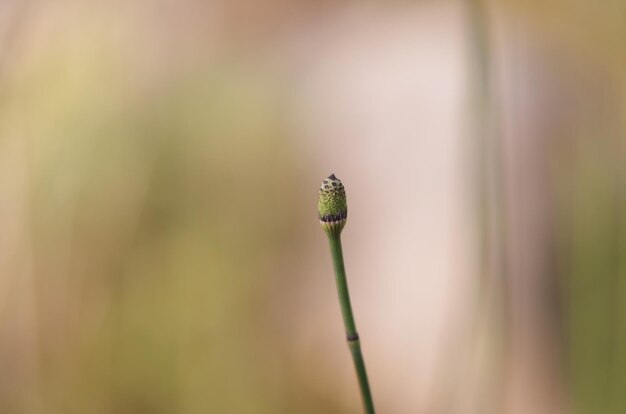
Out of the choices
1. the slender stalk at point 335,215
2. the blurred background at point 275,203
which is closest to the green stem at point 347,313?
the slender stalk at point 335,215

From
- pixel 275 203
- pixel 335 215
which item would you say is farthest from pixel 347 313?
pixel 275 203

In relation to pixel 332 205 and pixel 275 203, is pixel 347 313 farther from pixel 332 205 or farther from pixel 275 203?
pixel 275 203

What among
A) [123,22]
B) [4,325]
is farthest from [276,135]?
[4,325]

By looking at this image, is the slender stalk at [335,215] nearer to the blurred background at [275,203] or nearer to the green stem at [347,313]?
the green stem at [347,313]

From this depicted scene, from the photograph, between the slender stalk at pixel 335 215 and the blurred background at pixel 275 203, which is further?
the blurred background at pixel 275 203

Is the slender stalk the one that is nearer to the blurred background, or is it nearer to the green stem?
the green stem

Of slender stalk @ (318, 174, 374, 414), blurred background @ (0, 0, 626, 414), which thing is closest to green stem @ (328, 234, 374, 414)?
slender stalk @ (318, 174, 374, 414)
